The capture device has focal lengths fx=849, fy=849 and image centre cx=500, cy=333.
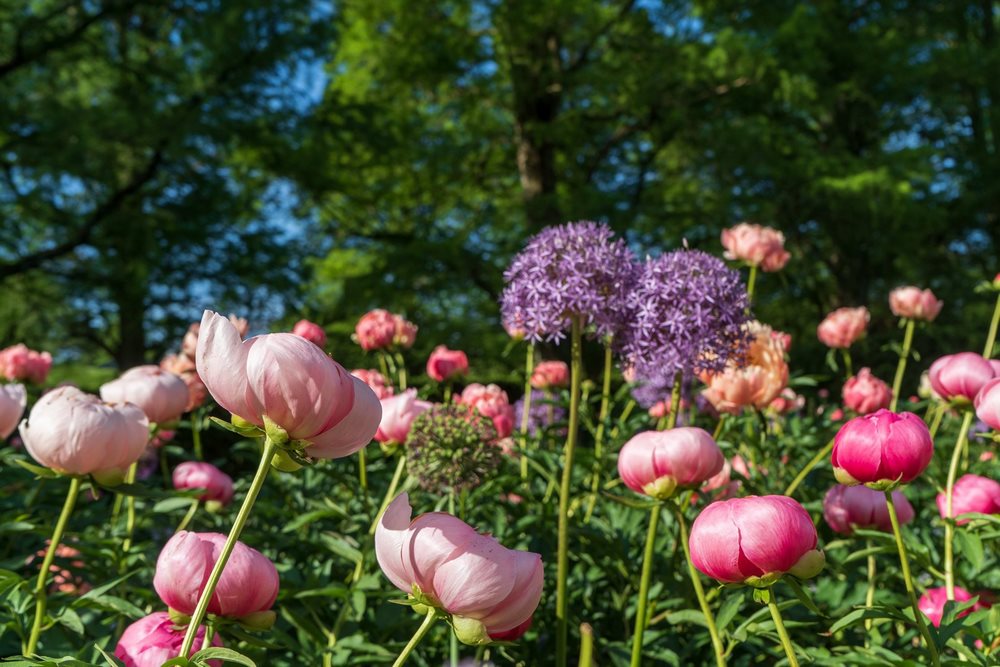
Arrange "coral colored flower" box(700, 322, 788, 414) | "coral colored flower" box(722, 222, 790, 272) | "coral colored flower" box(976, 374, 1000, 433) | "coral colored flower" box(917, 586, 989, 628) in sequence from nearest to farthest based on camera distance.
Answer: "coral colored flower" box(976, 374, 1000, 433), "coral colored flower" box(917, 586, 989, 628), "coral colored flower" box(700, 322, 788, 414), "coral colored flower" box(722, 222, 790, 272)

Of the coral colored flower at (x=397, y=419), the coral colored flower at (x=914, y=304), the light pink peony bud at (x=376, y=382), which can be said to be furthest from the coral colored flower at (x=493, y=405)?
the coral colored flower at (x=914, y=304)

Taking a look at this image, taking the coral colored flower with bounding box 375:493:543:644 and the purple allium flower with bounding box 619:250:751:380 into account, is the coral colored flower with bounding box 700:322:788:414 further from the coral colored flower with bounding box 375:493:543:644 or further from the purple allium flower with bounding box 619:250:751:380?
the coral colored flower with bounding box 375:493:543:644

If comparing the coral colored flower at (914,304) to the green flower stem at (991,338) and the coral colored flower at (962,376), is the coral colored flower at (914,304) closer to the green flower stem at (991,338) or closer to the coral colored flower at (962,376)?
the green flower stem at (991,338)

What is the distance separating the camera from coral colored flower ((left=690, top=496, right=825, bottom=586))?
950 mm

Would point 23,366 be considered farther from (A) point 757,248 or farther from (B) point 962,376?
(B) point 962,376

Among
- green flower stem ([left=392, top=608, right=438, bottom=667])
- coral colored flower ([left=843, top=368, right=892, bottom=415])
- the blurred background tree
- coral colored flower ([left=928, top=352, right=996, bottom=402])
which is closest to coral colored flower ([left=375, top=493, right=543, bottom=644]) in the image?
green flower stem ([left=392, top=608, right=438, bottom=667])

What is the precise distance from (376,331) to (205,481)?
0.76m

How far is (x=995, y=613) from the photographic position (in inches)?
50.6

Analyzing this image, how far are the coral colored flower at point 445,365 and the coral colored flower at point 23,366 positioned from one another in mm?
A: 1168

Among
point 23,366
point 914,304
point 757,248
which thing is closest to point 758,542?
point 757,248

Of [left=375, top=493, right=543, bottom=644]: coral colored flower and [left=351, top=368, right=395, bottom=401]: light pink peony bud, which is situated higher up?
[left=351, top=368, right=395, bottom=401]: light pink peony bud

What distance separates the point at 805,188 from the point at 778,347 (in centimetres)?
1057

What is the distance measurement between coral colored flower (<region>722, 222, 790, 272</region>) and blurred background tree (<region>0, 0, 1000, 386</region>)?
268 inches

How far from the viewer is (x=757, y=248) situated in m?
2.46
